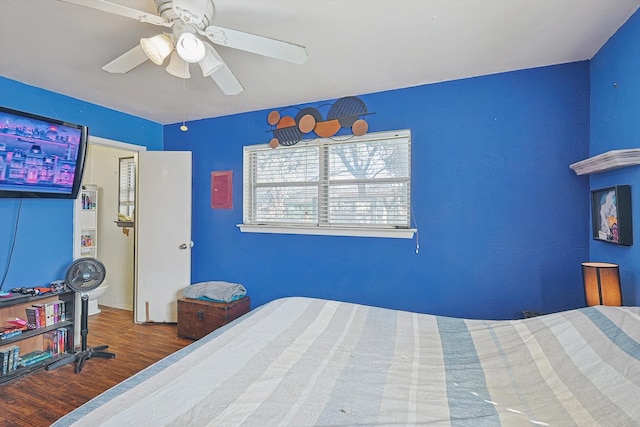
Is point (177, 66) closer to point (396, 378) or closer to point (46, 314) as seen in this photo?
point (396, 378)

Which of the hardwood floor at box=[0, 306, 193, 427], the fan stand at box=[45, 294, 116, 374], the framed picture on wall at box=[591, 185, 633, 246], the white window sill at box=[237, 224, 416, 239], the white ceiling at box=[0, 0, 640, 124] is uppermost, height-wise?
the white ceiling at box=[0, 0, 640, 124]

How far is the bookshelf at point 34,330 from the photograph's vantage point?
236cm

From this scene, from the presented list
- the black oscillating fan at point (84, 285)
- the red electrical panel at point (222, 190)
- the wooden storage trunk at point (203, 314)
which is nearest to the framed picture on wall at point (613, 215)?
the wooden storage trunk at point (203, 314)

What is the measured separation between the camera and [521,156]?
2342 mm

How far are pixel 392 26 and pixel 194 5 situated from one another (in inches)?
41.6

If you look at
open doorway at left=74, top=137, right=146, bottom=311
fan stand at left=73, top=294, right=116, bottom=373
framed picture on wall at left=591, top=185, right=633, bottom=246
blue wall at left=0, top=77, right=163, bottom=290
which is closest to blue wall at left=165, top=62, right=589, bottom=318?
framed picture on wall at left=591, top=185, right=633, bottom=246

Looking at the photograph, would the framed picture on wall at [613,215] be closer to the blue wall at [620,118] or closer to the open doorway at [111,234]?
the blue wall at [620,118]

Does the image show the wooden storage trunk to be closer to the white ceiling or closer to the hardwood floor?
the hardwood floor

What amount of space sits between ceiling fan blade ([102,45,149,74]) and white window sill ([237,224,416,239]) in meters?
1.81

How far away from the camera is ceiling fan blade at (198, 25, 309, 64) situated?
1478mm

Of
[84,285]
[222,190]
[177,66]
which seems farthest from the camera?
[222,190]

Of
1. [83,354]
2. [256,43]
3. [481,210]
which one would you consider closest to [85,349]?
[83,354]

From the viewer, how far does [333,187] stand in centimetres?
299

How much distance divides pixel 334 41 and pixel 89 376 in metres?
3.04
